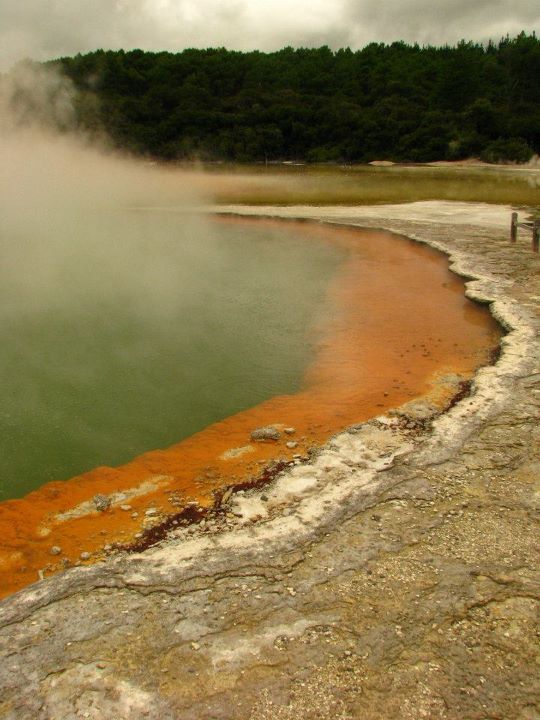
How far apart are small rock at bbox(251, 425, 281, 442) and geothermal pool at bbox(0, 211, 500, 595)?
2.6 inches

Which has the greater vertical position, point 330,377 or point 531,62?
point 531,62

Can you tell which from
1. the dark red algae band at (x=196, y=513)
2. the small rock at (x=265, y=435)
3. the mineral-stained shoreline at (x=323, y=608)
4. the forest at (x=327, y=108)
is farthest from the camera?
the forest at (x=327, y=108)

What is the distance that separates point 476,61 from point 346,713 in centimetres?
5785

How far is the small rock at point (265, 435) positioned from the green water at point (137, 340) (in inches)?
23.2

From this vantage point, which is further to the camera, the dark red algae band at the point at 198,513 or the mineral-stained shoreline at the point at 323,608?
the dark red algae band at the point at 198,513

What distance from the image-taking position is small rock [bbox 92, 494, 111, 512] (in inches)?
156

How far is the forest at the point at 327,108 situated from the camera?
40.6 meters

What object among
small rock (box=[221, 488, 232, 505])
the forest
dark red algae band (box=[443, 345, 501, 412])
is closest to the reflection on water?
the forest

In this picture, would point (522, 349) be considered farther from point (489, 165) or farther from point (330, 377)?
point (489, 165)

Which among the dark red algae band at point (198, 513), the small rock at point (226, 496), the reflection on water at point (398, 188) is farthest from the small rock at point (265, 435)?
the reflection on water at point (398, 188)

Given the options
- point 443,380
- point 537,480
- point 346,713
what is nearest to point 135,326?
point 443,380

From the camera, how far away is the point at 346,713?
7.90 ft

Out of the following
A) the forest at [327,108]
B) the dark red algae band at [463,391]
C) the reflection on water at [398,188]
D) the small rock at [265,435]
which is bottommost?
the small rock at [265,435]

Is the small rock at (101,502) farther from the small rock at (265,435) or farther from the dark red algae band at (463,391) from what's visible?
the dark red algae band at (463,391)
